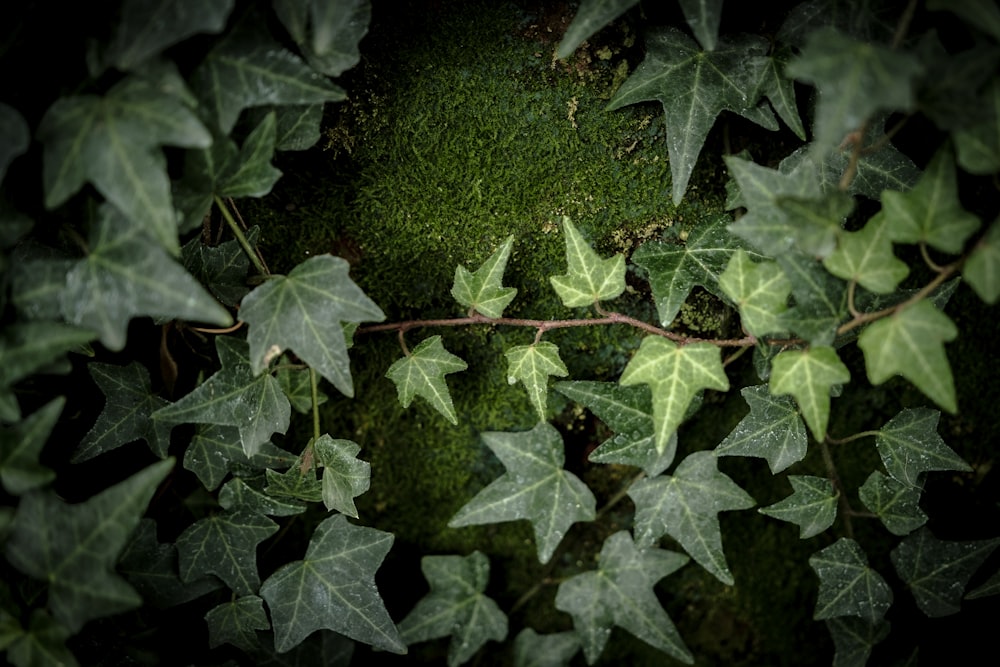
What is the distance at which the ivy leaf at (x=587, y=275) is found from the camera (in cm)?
113

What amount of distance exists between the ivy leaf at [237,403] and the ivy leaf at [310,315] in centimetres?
14

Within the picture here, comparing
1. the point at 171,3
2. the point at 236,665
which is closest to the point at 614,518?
the point at 236,665

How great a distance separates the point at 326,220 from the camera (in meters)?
1.31

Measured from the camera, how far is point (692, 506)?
1253mm

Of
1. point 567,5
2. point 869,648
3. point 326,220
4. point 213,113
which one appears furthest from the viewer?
point 869,648

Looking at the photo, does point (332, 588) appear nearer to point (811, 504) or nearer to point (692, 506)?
point (692, 506)

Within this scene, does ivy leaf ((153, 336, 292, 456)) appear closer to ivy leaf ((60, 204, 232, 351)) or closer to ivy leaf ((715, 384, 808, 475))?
ivy leaf ((60, 204, 232, 351))

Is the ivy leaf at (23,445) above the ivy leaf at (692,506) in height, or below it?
above

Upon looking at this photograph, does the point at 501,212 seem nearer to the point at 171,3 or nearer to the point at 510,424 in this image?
the point at 510,424

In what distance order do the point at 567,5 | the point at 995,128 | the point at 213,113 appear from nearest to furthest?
the point at 995,128, the point at 213,113, the point at 567,5

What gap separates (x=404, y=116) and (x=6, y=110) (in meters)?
0.63

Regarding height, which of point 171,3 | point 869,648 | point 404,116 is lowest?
point 869,648

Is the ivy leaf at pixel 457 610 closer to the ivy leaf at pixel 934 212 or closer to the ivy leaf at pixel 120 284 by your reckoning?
the ivy leaf at pixel 120 284

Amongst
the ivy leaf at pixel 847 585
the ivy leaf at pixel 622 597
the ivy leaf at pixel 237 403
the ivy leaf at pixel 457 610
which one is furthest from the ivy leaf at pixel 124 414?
the ivy leaf at pixel 847 585
